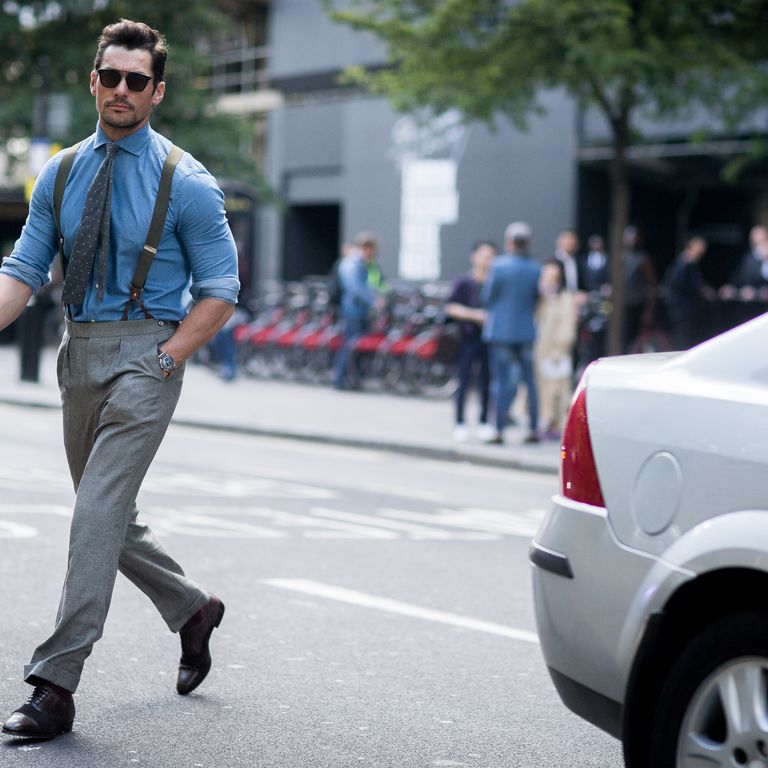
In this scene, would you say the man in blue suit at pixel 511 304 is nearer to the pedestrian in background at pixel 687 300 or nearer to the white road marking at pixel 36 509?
the white road marking at pixel 36 509

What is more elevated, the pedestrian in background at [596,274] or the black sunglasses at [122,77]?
the black sunglasses at [122,77]

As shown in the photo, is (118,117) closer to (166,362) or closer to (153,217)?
(153,217)

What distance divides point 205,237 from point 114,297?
0.31m

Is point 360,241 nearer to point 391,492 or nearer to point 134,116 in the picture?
point 391,492

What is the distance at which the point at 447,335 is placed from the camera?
19.2 m

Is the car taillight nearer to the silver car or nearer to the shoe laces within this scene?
the silver car

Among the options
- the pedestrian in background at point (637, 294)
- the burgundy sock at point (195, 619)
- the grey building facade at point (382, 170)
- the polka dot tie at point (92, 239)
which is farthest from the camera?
the grey building facade at point (382, 170)

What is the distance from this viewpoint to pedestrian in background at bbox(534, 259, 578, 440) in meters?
14.5

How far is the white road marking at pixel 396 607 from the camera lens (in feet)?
20.8

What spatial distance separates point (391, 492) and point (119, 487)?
21.4 feet

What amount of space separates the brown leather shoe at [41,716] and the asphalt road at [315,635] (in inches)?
1.6

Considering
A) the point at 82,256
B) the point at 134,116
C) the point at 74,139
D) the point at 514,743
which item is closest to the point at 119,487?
the point at 82,256

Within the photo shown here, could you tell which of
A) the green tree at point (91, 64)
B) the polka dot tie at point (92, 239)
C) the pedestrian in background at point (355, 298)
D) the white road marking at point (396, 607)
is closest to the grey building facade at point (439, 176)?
the green tree at point (91, 64)

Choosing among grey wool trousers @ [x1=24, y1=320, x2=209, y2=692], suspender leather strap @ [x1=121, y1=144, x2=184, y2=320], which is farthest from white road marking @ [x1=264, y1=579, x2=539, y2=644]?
suspender leather strap @ [x1=121, y1=144, x2=184, y2=320]
